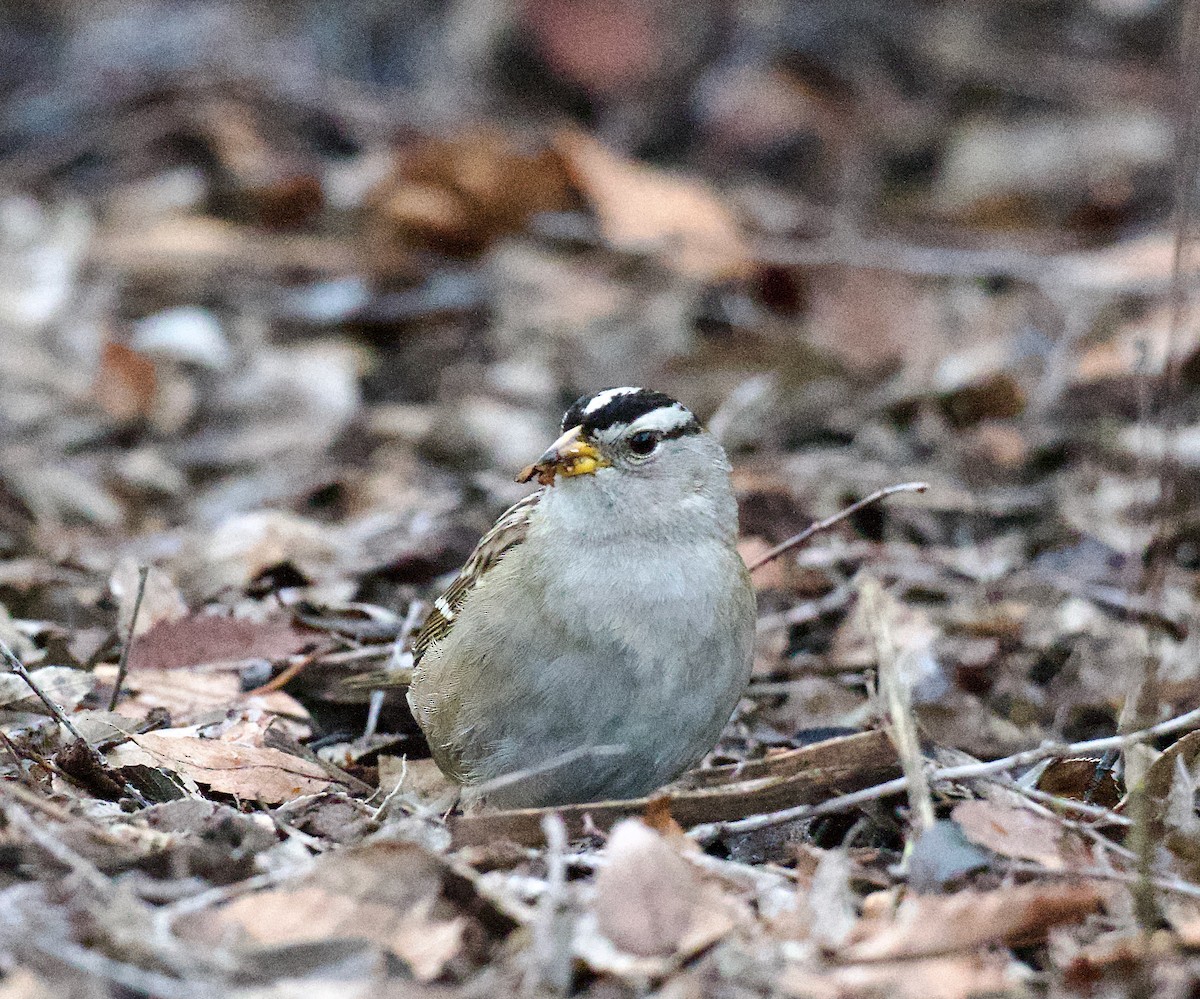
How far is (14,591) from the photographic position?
17.7ft

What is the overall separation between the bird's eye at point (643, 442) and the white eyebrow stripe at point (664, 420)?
0.6 inches

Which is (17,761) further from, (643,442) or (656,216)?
(656,216)

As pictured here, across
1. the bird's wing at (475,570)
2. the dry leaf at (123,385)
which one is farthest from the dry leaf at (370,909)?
the dry leaf at (123,385)

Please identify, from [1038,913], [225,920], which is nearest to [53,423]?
[225,920]

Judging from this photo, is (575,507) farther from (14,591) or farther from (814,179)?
(814,179)

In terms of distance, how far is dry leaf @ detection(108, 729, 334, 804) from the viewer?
395cm

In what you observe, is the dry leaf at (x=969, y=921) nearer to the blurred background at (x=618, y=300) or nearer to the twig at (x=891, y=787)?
the twig at (x=891, y=787)

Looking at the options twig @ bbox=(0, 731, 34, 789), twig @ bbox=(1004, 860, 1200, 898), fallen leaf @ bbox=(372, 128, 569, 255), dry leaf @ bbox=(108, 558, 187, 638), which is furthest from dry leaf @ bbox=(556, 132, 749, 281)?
twig @ bbox=(1004, 860, 1200, 898)

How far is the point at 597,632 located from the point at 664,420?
0.70 m

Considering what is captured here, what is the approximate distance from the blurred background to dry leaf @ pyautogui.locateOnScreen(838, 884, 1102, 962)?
629 millimetres

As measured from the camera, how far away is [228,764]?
404 centimetres

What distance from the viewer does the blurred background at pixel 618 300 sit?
564 centimetres

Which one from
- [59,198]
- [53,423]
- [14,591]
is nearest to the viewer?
[14,591]

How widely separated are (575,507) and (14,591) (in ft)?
7.07
